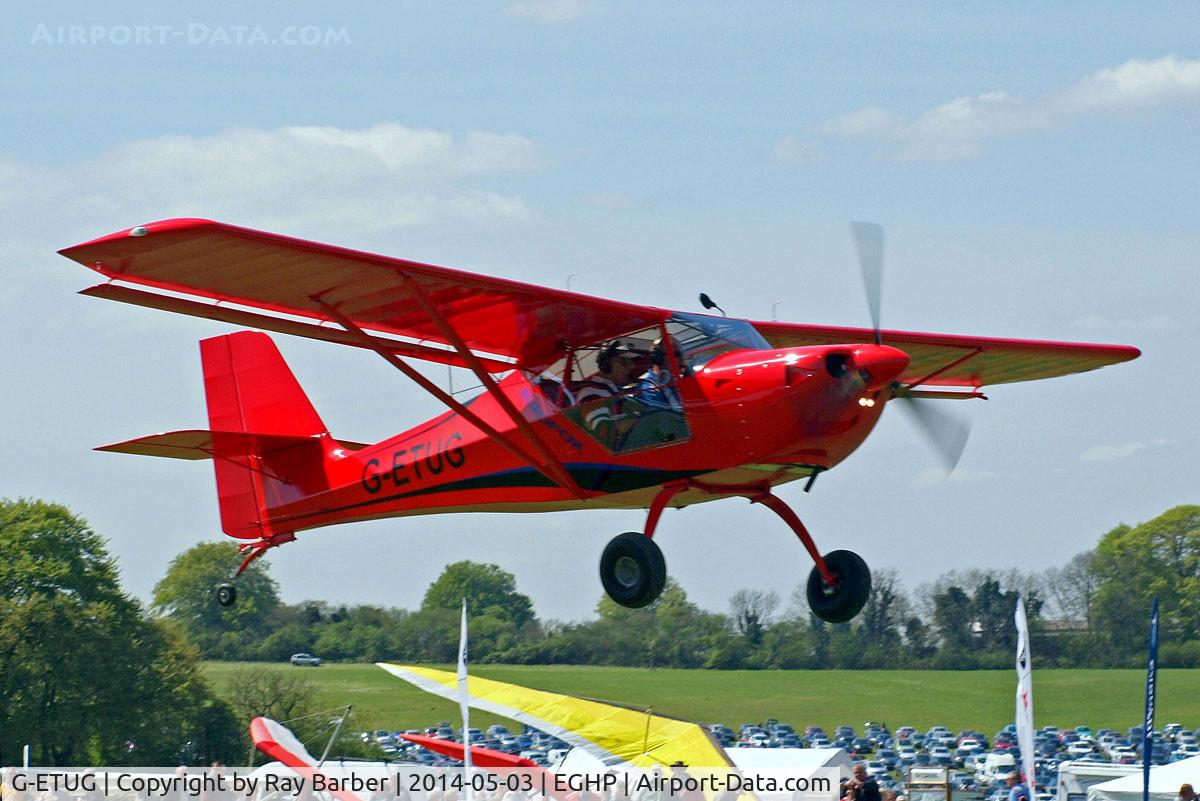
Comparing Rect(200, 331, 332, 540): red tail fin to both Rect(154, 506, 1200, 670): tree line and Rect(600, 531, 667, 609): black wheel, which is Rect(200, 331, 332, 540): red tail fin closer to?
Rect(600, 531, 667, 609): black wheel

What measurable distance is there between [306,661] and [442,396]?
24.0 meters

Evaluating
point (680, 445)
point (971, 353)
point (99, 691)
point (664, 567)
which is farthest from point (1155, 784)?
point (99, 691)

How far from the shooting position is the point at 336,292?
40.5ft

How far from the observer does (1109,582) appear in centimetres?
3756

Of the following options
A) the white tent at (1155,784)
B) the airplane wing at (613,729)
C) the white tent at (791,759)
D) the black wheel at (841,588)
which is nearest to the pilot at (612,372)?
the black wheel at (841,588)

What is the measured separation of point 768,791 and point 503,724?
23.5 m

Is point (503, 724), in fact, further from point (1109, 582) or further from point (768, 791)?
point (768, 791)

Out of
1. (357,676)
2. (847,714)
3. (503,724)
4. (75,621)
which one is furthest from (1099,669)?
(75,621)

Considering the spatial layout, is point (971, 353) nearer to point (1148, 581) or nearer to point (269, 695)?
point (269, 695)

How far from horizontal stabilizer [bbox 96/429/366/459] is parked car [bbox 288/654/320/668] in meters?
20.0

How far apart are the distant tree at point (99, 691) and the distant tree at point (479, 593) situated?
19.0ft

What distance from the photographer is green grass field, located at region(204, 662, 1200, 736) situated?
32375mm

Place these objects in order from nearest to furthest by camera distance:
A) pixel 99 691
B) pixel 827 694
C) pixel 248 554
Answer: pixel 248 554 → pixel 99 691 → pixel 827 694

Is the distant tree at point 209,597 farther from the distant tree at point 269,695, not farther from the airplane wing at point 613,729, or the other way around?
the airplane wing at point 613,729
